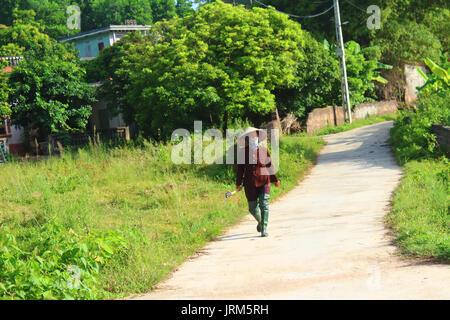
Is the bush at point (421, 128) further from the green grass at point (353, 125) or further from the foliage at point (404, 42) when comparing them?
the foliage at point (404, 42)

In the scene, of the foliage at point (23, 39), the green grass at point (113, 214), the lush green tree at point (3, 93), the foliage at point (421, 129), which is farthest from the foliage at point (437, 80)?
the foliage at point (23, 39)

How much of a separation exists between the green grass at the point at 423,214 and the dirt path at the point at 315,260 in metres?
0.24

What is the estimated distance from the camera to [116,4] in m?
67.1

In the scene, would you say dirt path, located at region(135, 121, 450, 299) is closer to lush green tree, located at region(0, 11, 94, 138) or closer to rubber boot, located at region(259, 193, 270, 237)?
rubber boot, located at region(259, 193, 270, 237)

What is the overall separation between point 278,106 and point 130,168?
1500 centimetres

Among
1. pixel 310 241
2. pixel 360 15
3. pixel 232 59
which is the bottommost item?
pixel 310 241

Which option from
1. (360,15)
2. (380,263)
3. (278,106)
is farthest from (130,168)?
(360,15)

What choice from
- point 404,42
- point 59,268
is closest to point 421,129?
point 59,268

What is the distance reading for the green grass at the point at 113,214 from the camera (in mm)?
6922

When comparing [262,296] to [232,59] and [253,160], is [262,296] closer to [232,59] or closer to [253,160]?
[253,160]

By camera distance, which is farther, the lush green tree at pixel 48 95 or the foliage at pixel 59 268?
the lush green tree at pixel 48 95

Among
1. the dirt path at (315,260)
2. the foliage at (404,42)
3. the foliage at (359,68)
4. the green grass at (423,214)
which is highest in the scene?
the foliage at (404,42)

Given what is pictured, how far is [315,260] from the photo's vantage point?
7.24m

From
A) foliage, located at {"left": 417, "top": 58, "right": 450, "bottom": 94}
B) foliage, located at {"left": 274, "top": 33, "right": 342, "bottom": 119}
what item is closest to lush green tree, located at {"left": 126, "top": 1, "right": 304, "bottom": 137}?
foliage, located at {"left": 274, "top": 33, "right": 342, "bottom": 119}
